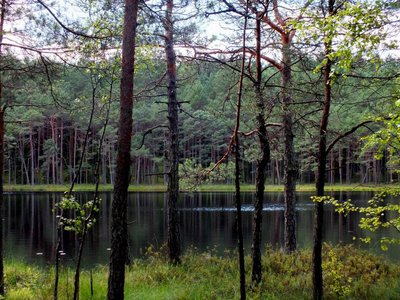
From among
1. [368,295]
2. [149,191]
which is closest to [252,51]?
[368,295]

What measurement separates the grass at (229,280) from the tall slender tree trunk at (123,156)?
93 cm

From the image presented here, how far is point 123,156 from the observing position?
21.8ft

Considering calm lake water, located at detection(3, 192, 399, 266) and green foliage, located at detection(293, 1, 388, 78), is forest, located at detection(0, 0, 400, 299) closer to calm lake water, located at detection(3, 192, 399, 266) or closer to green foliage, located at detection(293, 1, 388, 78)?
green foliage, located at detection(293, 1, 388, 78)

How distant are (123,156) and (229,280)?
181 inches

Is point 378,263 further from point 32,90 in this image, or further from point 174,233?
point 32,90

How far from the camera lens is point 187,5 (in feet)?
28.7

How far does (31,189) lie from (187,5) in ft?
173

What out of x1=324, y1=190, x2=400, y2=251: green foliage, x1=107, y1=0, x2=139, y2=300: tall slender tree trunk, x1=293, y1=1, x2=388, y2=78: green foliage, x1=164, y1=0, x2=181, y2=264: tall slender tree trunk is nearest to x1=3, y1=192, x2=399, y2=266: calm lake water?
x1=164, y1=0, x2=181, y2=264: tall slender tree trunk

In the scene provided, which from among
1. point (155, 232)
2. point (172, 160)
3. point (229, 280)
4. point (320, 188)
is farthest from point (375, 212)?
point (155, 232)

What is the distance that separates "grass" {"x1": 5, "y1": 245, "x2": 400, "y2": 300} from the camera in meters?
8.56

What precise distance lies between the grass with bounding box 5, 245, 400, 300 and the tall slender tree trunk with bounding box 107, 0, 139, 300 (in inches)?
36.6

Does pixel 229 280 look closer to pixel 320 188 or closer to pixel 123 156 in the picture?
pixel 320 188

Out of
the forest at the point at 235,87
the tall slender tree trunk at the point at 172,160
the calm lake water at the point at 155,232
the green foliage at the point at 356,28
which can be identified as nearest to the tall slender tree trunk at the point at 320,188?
the forest at the point at 235,87

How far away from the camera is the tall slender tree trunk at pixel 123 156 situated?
6.67 meters
